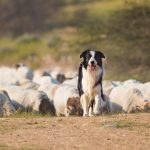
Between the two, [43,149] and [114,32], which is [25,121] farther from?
[114,32]

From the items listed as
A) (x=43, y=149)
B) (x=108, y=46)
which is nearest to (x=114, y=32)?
(x=108, y=46)

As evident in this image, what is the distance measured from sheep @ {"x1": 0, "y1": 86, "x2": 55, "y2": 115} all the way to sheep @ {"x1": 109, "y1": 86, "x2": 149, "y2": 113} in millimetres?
1573

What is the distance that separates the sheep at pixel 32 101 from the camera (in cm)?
1764

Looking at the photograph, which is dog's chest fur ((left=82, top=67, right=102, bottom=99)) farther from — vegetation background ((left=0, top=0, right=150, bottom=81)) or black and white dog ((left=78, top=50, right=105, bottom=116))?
vegetation background ((left=0, top=0, right=150, bottom=81))

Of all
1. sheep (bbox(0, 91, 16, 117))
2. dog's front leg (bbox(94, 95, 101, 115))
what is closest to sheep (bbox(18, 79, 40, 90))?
sheep (bbox(0, 91, 16, 117))

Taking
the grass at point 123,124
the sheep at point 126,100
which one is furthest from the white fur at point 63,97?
the grass at point 123,124

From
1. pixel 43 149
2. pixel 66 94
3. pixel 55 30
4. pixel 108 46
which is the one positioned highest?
pixel 55 30

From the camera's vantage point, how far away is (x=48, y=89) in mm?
20078

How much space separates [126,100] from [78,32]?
11.5 metres

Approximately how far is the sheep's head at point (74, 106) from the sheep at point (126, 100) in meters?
0.84

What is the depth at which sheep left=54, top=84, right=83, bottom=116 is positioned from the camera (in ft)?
56.7

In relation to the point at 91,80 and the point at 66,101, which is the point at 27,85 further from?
the point at 91,80

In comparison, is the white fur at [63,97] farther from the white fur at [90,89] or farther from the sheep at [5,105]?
the white fur at [90,89]

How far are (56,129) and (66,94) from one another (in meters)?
5.40
